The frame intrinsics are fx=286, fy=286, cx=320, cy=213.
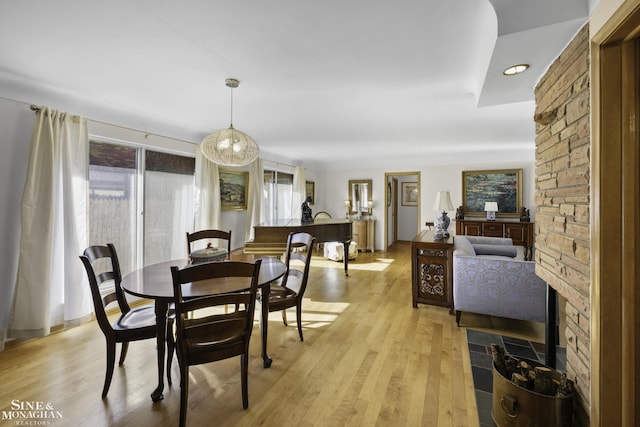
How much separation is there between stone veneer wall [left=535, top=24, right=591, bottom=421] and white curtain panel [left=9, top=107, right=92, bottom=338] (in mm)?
4063

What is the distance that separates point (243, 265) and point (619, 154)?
185cm

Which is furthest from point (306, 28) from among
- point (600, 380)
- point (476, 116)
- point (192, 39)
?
point (476, 116)

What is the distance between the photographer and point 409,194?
8.66 m

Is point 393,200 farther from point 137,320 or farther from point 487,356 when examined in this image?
point 137,320

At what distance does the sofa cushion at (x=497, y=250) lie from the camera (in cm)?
396

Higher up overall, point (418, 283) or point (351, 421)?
point (418, 283)

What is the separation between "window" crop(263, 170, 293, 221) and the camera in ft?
20.3

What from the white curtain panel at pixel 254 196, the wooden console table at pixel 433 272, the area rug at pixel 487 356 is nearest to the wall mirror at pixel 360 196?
the white curtain panel at pixel 254 196

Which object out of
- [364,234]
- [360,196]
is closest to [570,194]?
[364,234]

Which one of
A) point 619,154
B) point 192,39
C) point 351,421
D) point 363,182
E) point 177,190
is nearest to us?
point 619,154

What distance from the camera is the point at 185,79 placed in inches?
97.1

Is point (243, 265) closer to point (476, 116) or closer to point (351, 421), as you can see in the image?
point (351, 421)

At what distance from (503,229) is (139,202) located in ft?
21.2

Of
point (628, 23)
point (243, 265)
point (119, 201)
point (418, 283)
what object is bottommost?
point (418, 283)
